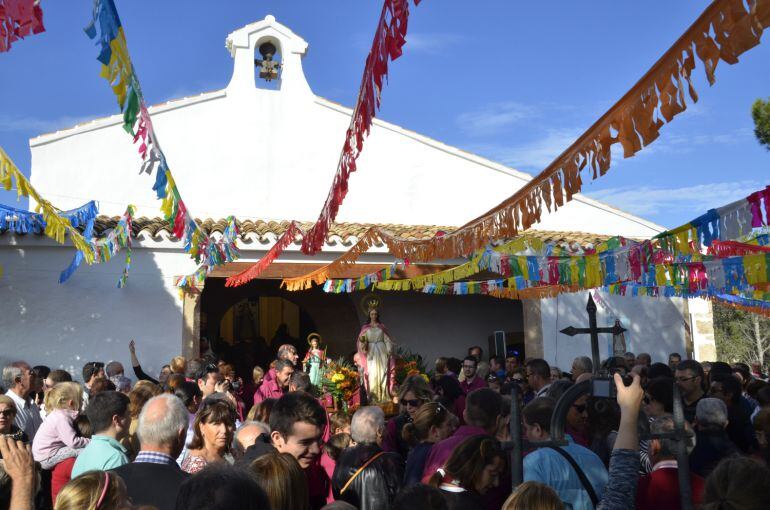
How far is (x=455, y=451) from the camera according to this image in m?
3.56

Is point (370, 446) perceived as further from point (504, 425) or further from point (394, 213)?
point (394, 213)

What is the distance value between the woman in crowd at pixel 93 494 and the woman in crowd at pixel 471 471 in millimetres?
1358

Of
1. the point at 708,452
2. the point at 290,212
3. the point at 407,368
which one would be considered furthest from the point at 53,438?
the point at 290,212

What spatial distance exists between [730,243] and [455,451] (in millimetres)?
5787

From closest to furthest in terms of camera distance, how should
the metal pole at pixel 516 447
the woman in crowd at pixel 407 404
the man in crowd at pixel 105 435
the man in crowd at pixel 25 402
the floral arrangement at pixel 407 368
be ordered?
the metal pole at pixel 516 447
the man in crowd at pixel 105 435
the woman in crowd at pixel 407 404
the man in crowd at pixel 25 402
the floral arrangement at pixel 407 368

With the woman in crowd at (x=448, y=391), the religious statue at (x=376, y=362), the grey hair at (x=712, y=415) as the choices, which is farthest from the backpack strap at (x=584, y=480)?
the religious statue at (x=376, y=362)

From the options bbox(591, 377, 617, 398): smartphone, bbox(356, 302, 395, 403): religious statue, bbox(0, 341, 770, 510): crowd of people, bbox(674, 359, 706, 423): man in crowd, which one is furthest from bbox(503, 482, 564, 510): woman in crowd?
bbox(356, 302, 395, 403): religious statue

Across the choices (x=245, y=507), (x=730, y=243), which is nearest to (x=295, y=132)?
(x=730, y=243)

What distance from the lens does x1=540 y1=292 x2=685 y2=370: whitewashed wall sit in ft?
49.7

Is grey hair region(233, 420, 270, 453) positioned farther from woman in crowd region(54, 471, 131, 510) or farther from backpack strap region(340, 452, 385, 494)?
woman in crowd region(54, 471, 131, 510)

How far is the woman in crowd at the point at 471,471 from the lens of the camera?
11.4ft

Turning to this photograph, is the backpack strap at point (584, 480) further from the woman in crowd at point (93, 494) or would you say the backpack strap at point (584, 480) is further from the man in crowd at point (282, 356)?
the man in crowd at point (282, 356)

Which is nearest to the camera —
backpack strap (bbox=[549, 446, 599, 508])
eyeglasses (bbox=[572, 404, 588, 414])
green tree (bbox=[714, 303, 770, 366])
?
backpack strap (bbox=[549, 446, 599, 508])

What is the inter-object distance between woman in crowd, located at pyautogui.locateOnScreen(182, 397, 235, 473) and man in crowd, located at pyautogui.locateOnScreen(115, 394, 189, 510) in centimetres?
51
